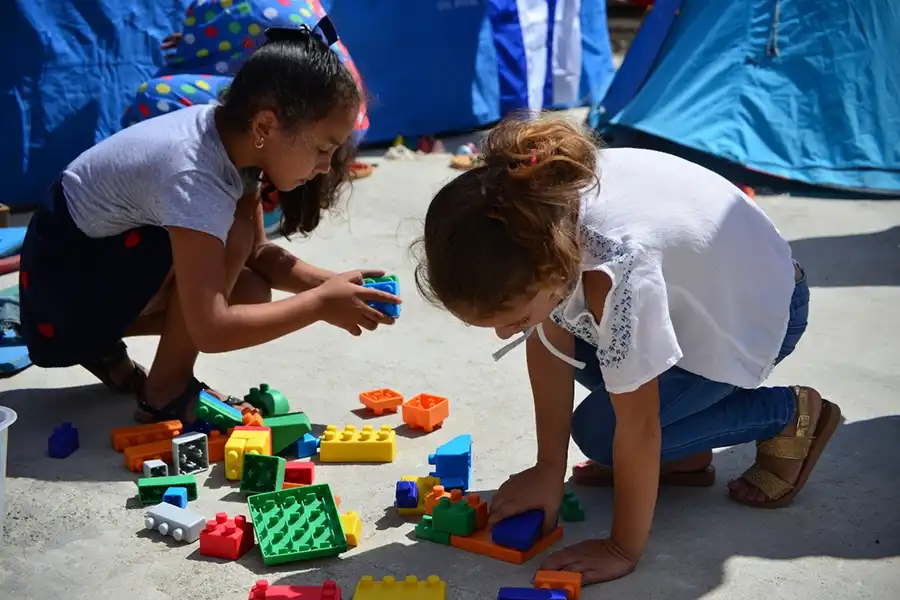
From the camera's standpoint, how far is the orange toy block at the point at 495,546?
2.01 meters

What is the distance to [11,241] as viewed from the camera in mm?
3803

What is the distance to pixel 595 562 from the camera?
193 centimetres

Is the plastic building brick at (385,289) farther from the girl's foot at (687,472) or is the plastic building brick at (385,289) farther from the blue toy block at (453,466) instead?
the girl's foot at (687,472)

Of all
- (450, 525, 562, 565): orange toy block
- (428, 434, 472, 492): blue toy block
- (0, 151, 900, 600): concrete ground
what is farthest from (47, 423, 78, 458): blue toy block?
(450, 525, 562, 565): orange toy block

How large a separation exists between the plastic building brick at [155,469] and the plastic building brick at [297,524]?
1.06ft

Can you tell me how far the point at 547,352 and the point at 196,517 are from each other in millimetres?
766

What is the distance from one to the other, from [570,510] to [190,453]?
860mm

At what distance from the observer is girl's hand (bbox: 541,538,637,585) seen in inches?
75.6

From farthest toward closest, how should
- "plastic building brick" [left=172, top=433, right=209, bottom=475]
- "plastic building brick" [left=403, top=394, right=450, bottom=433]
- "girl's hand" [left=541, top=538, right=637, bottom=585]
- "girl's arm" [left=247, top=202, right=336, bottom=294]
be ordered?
"girl's arm" [left=247, top=202, right=336, bottom=294] < "plastic building brick" [left=403, top=394, right=450, bottom=433] < "plastic building brick" [left=172, top=433, right=209, bottom=475] < "girl's hand" [left=541, top=538, right=637, bottom=585]

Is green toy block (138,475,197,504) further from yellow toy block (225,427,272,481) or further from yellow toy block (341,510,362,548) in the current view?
yellow toy block (341,510,362,548)

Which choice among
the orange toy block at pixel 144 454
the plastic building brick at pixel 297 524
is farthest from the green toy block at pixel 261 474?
the orange toy block at pixel 144 454

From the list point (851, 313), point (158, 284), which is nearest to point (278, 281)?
point (158, 284)

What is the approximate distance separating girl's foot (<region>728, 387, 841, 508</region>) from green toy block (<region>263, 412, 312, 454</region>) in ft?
3.16

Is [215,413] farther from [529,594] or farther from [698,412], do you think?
[698,412]
